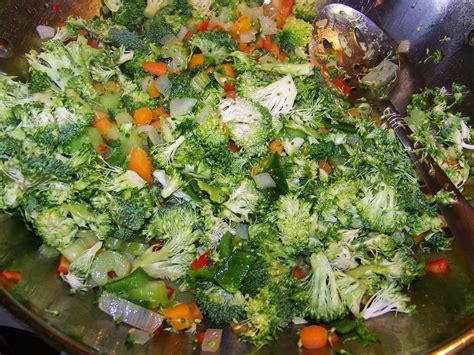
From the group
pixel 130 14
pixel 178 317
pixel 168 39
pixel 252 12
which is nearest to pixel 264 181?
pixel 178 317

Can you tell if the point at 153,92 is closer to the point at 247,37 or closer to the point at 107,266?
the point at 247,37

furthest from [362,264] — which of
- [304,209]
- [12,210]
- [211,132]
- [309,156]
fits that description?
[12,210]

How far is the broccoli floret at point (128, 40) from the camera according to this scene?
3.13 metres

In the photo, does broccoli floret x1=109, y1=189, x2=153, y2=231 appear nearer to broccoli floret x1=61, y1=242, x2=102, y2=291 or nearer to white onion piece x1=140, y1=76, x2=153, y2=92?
broccoli floret x1=61, y1=242, x2=102, y2=291

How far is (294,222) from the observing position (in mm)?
2459

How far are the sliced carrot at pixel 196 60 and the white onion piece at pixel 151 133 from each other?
1.77 feet

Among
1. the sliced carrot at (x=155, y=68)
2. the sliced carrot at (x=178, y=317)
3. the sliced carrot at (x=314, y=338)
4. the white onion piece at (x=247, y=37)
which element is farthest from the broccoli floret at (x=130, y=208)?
the white onion piece at (x=247, y=37)

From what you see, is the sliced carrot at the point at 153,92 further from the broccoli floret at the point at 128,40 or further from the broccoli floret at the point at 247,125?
the broccoli floret at the point at 247,125

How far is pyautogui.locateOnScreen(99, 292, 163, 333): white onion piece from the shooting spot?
7.68 feet

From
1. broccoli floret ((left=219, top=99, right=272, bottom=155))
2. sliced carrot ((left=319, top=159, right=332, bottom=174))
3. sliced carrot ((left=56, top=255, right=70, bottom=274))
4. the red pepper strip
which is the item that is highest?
broccoli floret ((left=219, top=99, right=272, bottom=155))

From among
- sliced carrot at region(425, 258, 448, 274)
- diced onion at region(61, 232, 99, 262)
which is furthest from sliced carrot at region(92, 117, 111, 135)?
sliced carrot at region(425, 258, 448, 274)

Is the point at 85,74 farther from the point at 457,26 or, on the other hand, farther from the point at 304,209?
the point at 457,26

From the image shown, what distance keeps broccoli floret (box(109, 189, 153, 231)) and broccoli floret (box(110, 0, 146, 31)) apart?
1473 millimetres

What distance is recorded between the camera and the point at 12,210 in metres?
2.51
